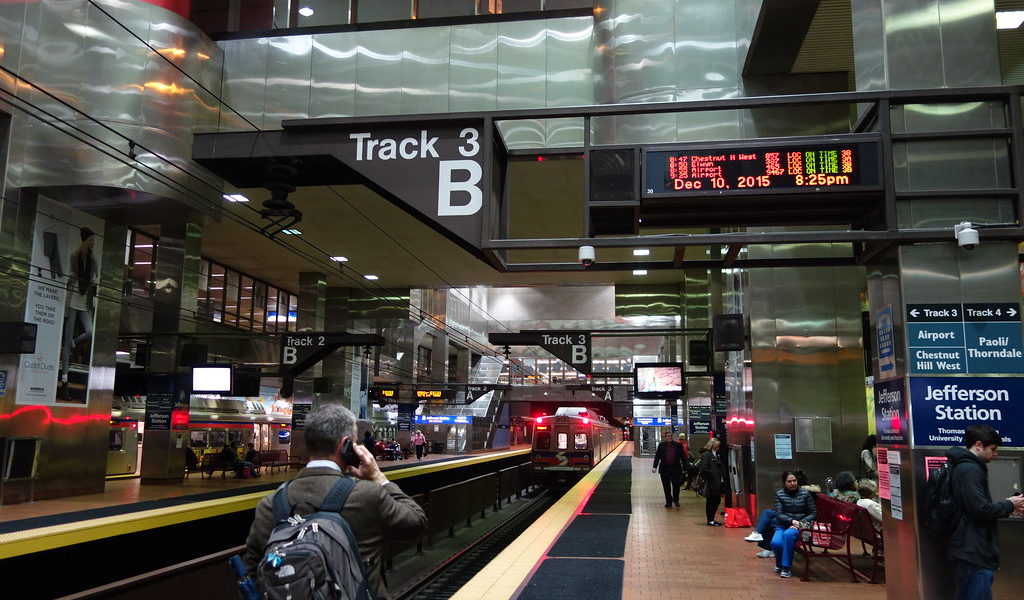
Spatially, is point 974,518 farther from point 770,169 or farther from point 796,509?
point 796,509

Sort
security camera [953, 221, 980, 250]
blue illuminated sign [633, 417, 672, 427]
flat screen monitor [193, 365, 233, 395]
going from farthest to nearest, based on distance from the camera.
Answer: blue illuminated sign [633, 417, 672, 427] → flat screen monitor [193, 365, 233, 395] → security camera [953, 221, 980, 250]

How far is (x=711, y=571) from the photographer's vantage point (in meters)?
9.16

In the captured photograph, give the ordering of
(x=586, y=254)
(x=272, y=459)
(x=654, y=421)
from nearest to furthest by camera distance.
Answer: (x=586, y=254)
(x=272, y=459)
(x=654, y=421)

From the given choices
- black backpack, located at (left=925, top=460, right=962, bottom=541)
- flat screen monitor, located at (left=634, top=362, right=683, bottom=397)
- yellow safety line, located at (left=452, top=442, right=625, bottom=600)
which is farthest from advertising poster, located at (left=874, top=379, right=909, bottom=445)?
flat screen monitor, located at (left=634, top=362, right=683, bottom=397)

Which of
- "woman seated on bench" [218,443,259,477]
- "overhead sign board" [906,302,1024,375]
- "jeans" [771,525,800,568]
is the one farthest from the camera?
"woman seated on bench" [218,443,259,477]

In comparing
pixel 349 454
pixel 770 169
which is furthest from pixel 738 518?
pixel 349 454

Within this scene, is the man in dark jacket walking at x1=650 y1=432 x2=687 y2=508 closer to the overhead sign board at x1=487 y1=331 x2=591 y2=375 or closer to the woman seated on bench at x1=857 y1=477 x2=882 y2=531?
the overhead sign board at x1=487 y1=331 x2=591 y2=375

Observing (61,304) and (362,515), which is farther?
(61,304)

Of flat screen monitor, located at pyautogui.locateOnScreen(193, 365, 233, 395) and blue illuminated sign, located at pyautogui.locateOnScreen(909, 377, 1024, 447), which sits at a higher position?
flat screen monitor, located at pyautogui.locateOnScreen(193, 365, 233, 395)

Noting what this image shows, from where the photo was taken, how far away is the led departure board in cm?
608

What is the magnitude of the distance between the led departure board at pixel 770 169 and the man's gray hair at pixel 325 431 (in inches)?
152

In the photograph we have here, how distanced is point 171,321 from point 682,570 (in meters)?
14.3

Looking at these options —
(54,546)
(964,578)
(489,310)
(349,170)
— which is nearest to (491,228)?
(349,170)

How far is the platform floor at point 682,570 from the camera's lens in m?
7.59
